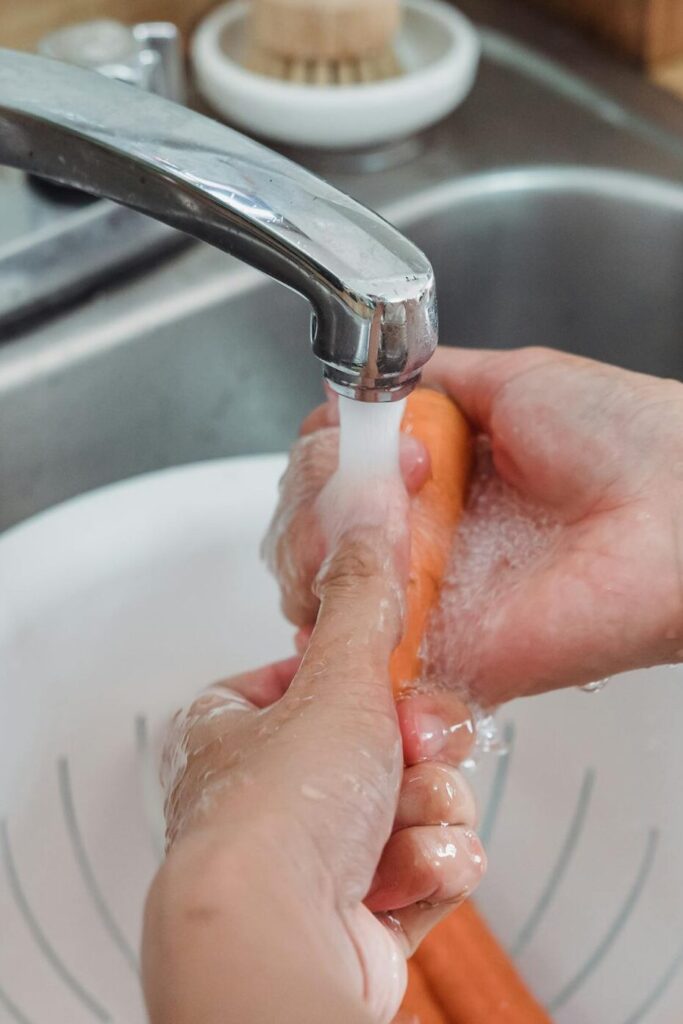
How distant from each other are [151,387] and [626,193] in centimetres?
28

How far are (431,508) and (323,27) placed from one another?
0.29 meters

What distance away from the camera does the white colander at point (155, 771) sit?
0.43 meters

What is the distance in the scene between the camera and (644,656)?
1.24 ft

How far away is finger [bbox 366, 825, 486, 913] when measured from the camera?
30 cm

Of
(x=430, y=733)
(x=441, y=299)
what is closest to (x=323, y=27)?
(x=441, y=299)

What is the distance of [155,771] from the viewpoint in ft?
1.56

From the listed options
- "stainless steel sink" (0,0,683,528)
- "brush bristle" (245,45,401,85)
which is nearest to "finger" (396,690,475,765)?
"stainless steel sink" (0,0,683,528)

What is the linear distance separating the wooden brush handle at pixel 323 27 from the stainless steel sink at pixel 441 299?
0.20 feet

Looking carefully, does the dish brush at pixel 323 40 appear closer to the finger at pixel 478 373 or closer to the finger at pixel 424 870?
the finger at pixel 478 373

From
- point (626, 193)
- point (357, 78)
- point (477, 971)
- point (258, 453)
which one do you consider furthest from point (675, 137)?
point (477, 971)

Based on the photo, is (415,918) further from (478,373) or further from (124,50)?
(124,50)

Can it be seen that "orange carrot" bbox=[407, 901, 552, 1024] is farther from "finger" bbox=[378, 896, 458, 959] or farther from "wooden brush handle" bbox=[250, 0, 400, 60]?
"wooden brush handle" bbox=[250, 0, 400, 60]

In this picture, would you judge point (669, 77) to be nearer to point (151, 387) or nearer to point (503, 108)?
point (503, 108)

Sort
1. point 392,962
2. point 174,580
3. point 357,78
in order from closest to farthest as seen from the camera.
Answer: point 392,962, point 174,580, point 357,78
